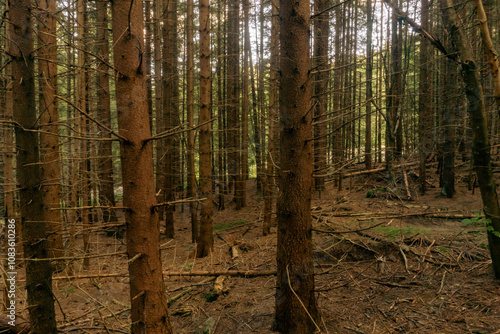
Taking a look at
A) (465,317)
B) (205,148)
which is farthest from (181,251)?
(465,317)

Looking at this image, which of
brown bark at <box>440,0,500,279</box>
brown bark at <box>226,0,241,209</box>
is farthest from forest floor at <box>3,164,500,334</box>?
brown bark at <box>226,0,241,209</box>

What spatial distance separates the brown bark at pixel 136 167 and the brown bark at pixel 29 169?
1514 millimetres

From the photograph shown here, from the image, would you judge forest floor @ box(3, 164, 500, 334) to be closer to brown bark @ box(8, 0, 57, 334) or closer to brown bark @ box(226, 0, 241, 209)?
brown bark @ box(8, 0, 57, 334)

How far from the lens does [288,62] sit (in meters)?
3.42

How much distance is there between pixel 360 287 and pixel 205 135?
5.91m

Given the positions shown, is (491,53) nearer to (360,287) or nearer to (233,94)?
(360,287)

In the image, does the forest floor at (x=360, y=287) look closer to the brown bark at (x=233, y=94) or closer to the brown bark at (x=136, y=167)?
the brown bark at (x=136, y=167)

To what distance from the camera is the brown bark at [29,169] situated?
10.7 feet

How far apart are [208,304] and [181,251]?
4110mm

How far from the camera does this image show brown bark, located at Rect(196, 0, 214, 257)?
8.08 m

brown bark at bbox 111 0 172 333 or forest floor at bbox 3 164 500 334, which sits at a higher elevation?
brown bark at bbox 111 0 172 333

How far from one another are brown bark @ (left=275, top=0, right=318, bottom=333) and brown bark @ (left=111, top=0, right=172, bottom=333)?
1.60 meters

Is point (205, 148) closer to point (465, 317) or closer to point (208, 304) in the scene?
point (208, 304)

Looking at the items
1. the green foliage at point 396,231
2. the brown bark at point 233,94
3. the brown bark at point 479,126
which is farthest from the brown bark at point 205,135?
the brown bark at point 479,126
